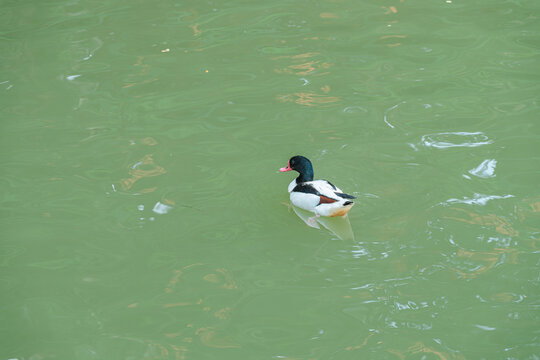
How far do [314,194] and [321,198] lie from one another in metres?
0.07

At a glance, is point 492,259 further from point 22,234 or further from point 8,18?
point 8,18

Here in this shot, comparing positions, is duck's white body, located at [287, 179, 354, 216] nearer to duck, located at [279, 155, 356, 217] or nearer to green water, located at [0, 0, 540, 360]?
duck, located at [279, 155, 356, 217]

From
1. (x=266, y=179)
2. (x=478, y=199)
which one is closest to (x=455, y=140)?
(x=478, y=199)

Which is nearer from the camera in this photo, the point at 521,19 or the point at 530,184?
the point at 530,184

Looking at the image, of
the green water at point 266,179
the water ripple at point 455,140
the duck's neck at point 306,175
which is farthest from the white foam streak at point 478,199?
the duck's neck at point 306,175

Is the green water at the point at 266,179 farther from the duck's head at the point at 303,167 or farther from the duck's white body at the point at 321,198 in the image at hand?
the duck's head at the point at 303,167

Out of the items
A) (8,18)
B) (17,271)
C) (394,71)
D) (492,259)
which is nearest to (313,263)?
(492,259)

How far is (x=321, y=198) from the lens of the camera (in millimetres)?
Result: 5715

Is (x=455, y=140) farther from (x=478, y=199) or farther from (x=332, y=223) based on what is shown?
(x=332, y=223)

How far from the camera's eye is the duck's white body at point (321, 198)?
5547mm

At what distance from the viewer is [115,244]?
18.1ft

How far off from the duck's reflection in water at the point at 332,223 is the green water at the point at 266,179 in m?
0.03

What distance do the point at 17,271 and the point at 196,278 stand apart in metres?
1.42

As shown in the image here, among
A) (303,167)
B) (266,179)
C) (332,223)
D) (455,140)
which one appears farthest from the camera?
(455,140)
